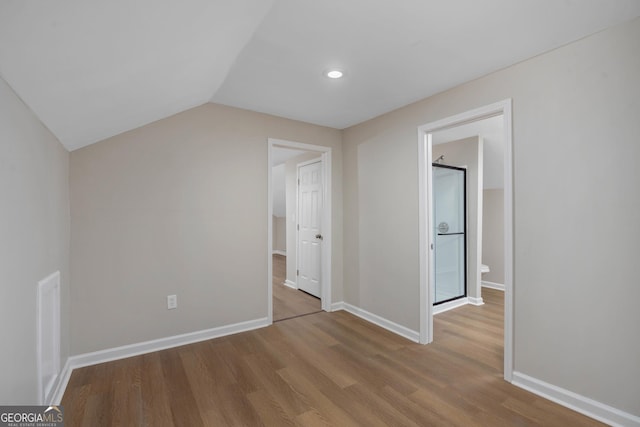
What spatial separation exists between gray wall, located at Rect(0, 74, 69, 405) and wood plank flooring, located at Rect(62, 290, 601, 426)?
632 mm

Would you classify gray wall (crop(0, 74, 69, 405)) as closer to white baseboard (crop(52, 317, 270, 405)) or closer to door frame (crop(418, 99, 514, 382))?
white baseboard (crop(52, 317, 270, 405))

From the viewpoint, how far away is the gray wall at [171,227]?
236cm

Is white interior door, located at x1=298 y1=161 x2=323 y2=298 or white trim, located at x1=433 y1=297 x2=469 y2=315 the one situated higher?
white interior door, located at x1=298 y1=161 x2=323 y2=298

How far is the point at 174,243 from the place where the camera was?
8.86ft

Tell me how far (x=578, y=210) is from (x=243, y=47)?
2368mm

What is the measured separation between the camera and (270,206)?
127 inches

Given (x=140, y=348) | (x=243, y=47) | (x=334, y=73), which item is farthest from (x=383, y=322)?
(x=243, y=47)

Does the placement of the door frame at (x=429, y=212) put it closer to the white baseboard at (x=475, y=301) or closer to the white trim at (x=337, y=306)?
the white trim at (x=337, y=306)

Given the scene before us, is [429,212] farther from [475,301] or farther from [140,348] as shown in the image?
[140,348]

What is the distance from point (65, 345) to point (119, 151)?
1556mm

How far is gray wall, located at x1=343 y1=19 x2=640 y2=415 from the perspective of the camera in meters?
1.65

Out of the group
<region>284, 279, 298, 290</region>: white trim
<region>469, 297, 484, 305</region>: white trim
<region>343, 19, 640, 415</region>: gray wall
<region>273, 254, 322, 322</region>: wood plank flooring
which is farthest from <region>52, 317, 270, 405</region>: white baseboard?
<region>469, 297, 484, 305</region>: white trim

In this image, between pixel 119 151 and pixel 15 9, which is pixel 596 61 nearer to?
pixel 15 9

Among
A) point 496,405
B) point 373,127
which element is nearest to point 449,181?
point 373,127
